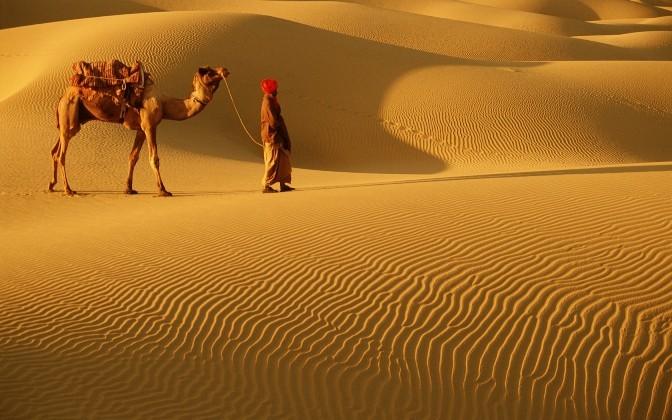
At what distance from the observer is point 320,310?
22.0 ft

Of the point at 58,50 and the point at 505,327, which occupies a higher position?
the point at 58,50

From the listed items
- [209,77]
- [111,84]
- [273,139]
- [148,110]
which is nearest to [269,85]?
[273,139]

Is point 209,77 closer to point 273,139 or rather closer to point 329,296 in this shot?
point 273,139

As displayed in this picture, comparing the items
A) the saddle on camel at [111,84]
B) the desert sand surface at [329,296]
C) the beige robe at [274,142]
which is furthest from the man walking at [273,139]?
the saddle on camel at [111,84]

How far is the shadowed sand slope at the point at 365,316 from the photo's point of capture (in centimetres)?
550

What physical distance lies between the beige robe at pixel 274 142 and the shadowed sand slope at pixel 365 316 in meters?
3.38

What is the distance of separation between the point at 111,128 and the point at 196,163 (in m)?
3.04

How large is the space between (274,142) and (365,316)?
654 centimetres

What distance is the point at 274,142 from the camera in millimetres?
12641

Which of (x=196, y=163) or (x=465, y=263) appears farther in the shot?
(x=196, y=163)

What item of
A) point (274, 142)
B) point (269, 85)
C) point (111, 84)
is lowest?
point (274, 142)

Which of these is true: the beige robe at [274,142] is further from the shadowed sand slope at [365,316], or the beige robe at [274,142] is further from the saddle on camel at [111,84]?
the shadowed sand slope at [365,316]

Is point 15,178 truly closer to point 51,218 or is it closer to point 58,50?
point 51,218

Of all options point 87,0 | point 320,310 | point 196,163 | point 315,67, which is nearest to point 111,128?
point 196,163
